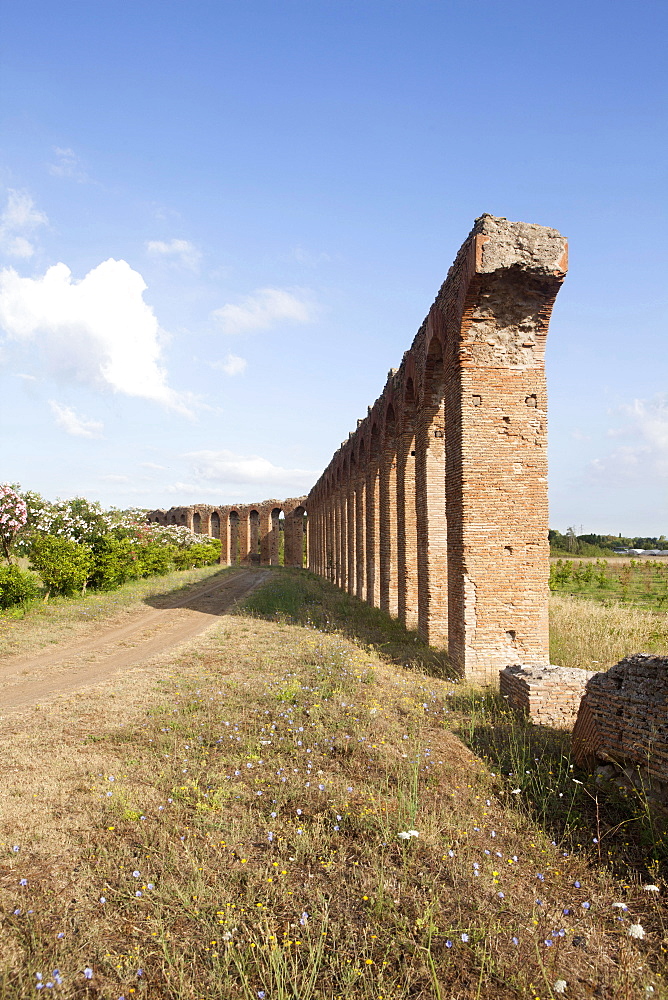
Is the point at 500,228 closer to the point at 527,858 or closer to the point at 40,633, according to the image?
the point at 527,858

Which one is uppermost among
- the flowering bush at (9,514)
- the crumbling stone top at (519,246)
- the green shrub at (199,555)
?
the crumbling stone top at (519,246)

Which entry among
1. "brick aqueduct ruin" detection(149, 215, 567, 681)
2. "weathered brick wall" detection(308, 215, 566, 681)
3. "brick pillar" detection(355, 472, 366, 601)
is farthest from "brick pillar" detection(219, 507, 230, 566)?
→ "weathered brick wall" detection(308, 215, 566, 681)

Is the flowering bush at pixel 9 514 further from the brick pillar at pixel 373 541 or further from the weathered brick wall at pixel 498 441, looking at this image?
the weathered brick wall at pixel 498 441

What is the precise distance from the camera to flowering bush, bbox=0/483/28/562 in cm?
1488

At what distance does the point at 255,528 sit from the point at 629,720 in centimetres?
4905

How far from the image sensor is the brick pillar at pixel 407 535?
1283 cm

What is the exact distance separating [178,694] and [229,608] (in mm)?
9336

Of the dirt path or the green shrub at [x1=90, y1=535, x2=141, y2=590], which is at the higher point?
the green shrub at [x1=90, y1=535, x2=141, y2=590]

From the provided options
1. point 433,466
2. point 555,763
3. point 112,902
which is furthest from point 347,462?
point 112,902

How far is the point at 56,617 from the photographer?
13430mm

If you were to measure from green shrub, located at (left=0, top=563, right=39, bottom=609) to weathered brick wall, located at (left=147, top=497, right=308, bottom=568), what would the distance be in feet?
113

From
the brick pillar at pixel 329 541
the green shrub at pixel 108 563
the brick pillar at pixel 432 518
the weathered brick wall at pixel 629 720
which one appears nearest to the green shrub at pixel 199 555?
the brick pillar at pixel 329 541

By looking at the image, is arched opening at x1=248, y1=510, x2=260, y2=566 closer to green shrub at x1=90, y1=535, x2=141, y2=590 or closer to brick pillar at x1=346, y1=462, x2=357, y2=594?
brick pillar at x1=346, y1=462, x2=357, y2=594

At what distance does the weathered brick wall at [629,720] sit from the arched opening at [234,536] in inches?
1917
